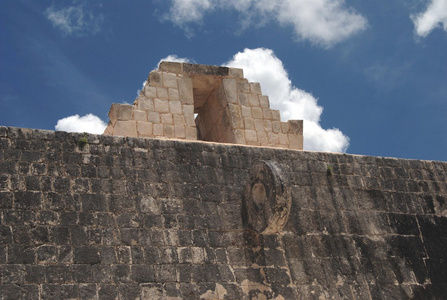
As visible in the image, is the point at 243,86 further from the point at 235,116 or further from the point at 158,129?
the point at 158,129

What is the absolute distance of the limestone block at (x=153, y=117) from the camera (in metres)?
10.7

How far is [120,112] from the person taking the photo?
412 inches

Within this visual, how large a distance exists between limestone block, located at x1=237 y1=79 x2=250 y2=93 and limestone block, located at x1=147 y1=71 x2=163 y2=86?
1.57 meters

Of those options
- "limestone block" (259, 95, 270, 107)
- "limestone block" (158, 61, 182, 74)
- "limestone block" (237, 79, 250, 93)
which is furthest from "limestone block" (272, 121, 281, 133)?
"limestone block" (158, 61, 182, 74)

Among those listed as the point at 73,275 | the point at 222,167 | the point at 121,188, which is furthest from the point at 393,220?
the point at 73,275

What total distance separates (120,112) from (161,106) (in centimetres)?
81

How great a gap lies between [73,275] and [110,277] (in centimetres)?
46

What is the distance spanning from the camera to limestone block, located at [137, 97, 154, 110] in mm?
10758

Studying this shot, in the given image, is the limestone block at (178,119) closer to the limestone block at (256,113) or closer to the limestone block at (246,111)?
the limestone block at (246,111)

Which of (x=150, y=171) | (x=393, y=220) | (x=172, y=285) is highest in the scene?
(x=150, y=171)

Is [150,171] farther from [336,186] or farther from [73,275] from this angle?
[336,186]

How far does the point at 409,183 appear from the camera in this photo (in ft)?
35.3

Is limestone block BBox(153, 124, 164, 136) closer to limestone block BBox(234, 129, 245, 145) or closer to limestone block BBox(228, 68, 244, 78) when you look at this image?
limestone block BBox(234, 129, 245, 145)

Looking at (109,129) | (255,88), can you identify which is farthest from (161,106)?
(255,88)
